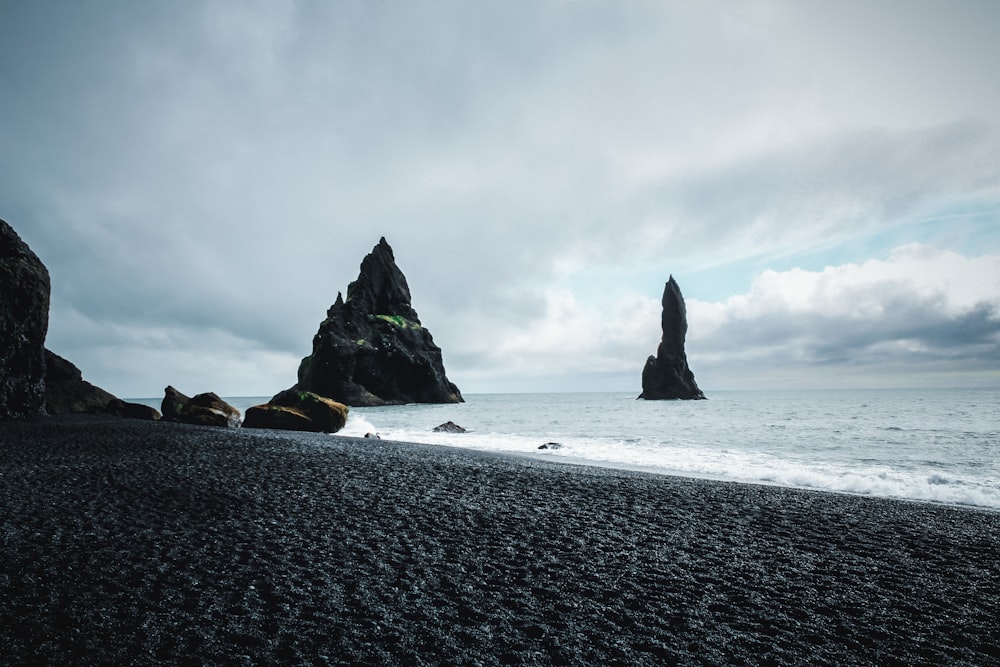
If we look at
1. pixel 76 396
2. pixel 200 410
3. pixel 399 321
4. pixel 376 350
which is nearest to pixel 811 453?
pixel 200 410

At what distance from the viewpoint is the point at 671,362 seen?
11644 centimetres

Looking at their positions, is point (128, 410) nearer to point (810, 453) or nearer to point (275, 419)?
point (275, 419)

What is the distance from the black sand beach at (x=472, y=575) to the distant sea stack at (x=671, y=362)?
111704 mm

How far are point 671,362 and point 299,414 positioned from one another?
104m

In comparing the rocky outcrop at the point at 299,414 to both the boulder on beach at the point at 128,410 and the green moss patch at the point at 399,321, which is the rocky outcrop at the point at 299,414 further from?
the green moss patch at the point at 399,321

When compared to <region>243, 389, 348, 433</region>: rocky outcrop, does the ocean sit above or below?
below

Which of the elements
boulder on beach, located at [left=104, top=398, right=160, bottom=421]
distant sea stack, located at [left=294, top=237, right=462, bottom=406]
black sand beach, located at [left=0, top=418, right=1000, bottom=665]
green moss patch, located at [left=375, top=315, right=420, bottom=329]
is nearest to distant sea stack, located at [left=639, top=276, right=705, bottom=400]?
distant sea stack, located at [left=294, top=237, right=462, bottom=406]

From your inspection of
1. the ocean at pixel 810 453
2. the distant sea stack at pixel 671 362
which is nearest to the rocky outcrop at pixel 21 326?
the ocean at pixel 810 453

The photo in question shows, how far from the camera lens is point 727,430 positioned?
31828 mm

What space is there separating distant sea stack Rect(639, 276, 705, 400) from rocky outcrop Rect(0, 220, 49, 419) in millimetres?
113455

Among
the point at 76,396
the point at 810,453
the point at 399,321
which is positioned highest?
the point at 399,321

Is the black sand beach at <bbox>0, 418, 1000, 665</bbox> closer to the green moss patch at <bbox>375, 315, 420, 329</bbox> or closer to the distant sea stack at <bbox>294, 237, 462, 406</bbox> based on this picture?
the distant sea stack at <bbox>294, 237, 462, 406</bbox>

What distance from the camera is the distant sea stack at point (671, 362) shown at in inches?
4542

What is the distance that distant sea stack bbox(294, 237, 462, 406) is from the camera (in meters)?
86.2
